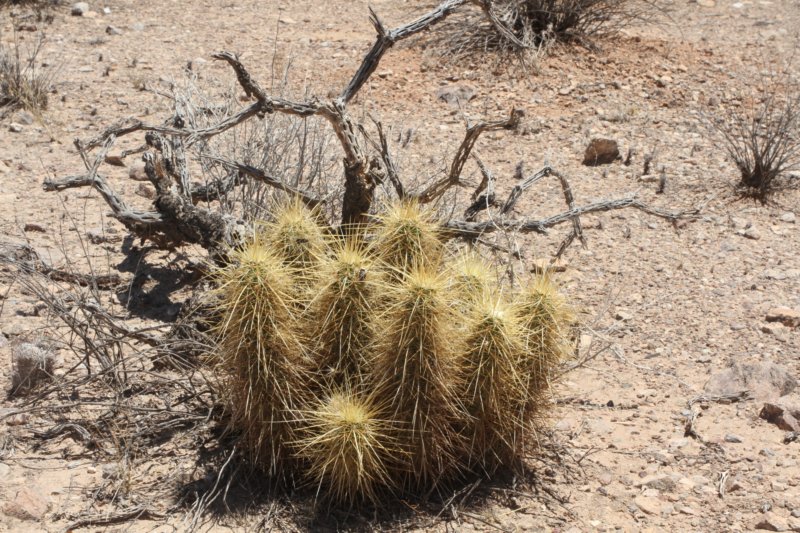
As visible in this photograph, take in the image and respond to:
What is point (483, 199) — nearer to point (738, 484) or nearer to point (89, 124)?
point (738, 484)

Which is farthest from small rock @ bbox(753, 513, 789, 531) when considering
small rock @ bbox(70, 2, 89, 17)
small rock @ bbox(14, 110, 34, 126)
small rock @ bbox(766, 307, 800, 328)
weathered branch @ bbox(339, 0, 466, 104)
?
small rock @ bbox(70, 2, 89, 17)

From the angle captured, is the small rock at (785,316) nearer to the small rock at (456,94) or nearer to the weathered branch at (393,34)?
Result: the weathered branch at (393,34)

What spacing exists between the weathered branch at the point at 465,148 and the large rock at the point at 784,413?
1746mm

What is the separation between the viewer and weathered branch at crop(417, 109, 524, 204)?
4246 millimetres

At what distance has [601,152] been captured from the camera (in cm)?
696

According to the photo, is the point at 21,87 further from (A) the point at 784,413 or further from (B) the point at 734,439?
(A) the point at 784,413

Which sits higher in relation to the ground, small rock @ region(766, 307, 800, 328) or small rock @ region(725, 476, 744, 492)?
small rock @ region(766, 307, 800, 328)

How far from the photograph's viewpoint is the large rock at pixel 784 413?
424 cm

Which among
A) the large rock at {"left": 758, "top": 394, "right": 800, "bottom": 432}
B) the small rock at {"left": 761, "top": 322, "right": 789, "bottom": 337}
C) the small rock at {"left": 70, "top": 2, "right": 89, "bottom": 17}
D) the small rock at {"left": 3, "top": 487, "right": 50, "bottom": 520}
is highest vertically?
the small rock at {"left": 70, "top": 2, "right": 89, "bottom": 17}

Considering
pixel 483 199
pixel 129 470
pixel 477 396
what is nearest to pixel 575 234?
pixel 483 199

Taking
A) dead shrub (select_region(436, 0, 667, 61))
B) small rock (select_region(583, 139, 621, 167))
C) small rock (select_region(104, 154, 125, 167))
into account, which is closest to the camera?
small rock (select_region(104, 154, 125, 167))

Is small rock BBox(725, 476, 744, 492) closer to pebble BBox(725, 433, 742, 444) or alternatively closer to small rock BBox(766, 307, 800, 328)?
pebble BBox(725, 433, 742, 444)

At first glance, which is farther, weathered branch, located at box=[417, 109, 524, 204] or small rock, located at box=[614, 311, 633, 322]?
small rock, located at box=[614, 311, 633, 322]

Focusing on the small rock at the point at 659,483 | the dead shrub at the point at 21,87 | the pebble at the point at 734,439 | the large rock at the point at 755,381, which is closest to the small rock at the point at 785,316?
the large rock at the point at 755,381
